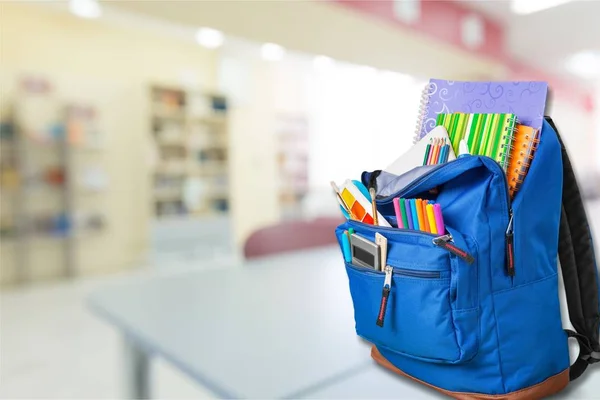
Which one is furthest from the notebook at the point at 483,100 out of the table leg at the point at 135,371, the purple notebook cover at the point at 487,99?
the table leg at the point at 135,371

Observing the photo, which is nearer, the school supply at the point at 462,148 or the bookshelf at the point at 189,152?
the school supply at the point at 462,148

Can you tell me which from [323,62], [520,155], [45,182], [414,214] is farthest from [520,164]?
[45,182]

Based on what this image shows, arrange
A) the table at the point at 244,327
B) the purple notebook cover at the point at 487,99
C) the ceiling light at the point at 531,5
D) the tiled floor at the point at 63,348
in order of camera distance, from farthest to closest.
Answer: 1. the tiled floor at the point at 63,348
2. the table at the point at 244,327
3. the ceiling light at the point at 531,5
4. the purple notebook cover at the point at 487,99

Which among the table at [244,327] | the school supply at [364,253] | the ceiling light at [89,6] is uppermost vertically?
the ceiling light at [89,6]

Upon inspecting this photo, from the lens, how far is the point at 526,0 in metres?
0.56

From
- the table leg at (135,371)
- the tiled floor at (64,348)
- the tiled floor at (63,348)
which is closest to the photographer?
the table leg at (135,371)

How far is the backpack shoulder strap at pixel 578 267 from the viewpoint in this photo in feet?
1.61

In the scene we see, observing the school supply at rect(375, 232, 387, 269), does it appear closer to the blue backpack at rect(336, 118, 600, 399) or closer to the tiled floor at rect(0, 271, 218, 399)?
the blue backpack at rect(336, 118, 600, 399)

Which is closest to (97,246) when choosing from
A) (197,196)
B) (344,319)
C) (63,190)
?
(63,190)

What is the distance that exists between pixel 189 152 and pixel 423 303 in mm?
4646

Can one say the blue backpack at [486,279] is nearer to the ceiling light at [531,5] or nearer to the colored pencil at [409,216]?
the colored pencil at [409,216]

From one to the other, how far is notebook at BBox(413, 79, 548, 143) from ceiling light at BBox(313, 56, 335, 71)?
20 cm

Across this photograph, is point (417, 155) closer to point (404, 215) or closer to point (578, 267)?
point (404, 215)

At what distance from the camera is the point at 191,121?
16.1 feet
